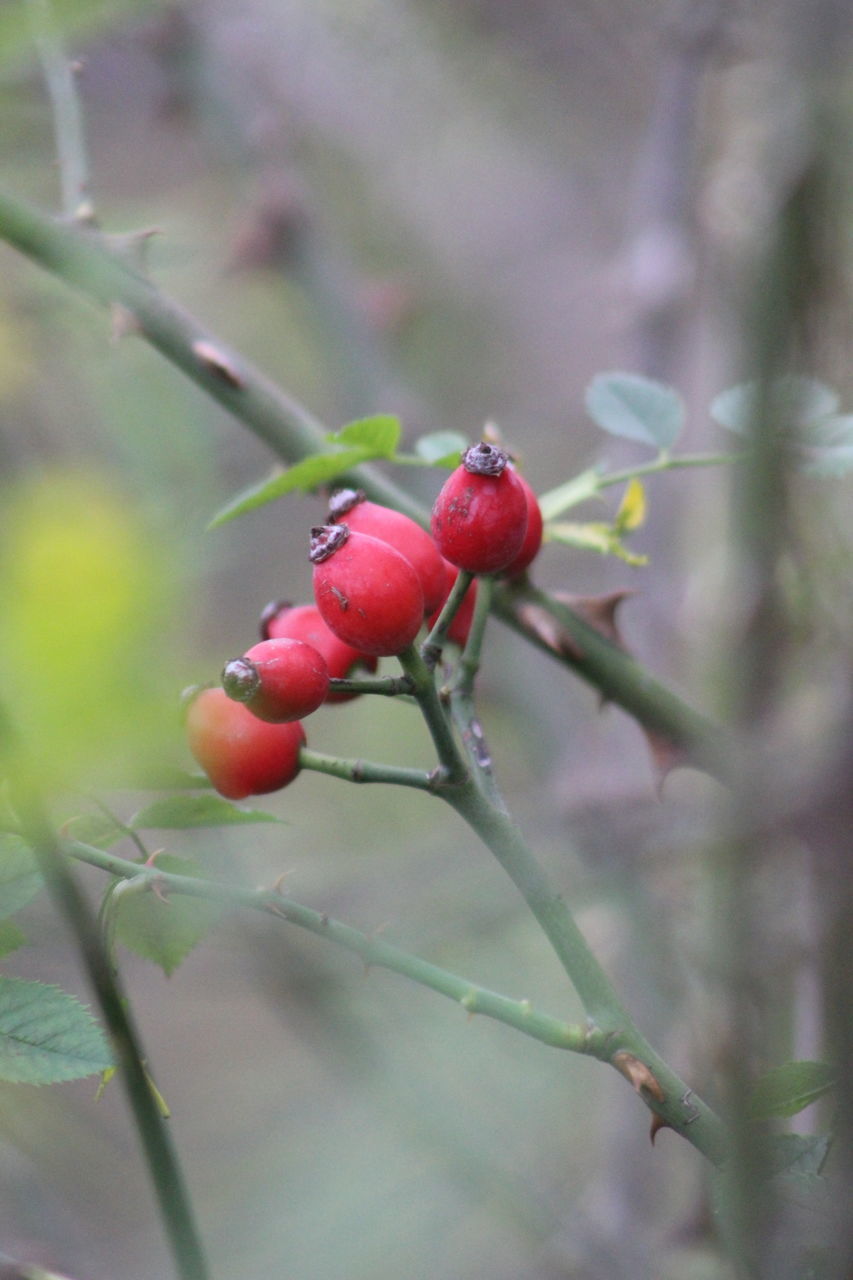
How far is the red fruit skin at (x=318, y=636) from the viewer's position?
71 cm

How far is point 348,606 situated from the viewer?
579 mm

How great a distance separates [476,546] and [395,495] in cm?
30

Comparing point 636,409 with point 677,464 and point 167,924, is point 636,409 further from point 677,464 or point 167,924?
point 167,924

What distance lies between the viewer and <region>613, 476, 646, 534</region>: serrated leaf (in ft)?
2.87

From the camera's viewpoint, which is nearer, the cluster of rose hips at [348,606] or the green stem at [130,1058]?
the green stem at [130,1058]

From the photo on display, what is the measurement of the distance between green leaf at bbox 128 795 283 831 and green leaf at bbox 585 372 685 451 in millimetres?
465

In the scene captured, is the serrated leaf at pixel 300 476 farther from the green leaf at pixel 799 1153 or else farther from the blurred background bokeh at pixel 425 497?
the green leaf at pixel 799 1153

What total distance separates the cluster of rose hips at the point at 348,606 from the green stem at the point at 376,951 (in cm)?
9

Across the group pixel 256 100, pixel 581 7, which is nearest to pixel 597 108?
pixel 581 7

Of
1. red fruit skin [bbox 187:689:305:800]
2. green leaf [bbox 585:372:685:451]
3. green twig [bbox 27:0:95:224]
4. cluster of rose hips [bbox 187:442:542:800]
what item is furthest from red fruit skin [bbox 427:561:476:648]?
green twig [bbox 27:0:95:224]

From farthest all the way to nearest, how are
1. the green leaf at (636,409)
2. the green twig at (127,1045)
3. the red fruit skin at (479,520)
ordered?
the green leaf at (636,409) → the red fruit skin at (479,520) → the green twig at (127,1045)

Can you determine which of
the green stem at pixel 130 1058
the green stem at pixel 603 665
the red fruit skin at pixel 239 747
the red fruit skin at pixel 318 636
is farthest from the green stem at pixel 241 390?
the green stem at pixel 130 1058

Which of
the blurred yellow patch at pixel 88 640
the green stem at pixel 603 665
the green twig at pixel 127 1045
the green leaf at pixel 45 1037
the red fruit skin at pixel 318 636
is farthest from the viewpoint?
the green stem at pixel 603 665

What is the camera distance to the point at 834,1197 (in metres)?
0.47
